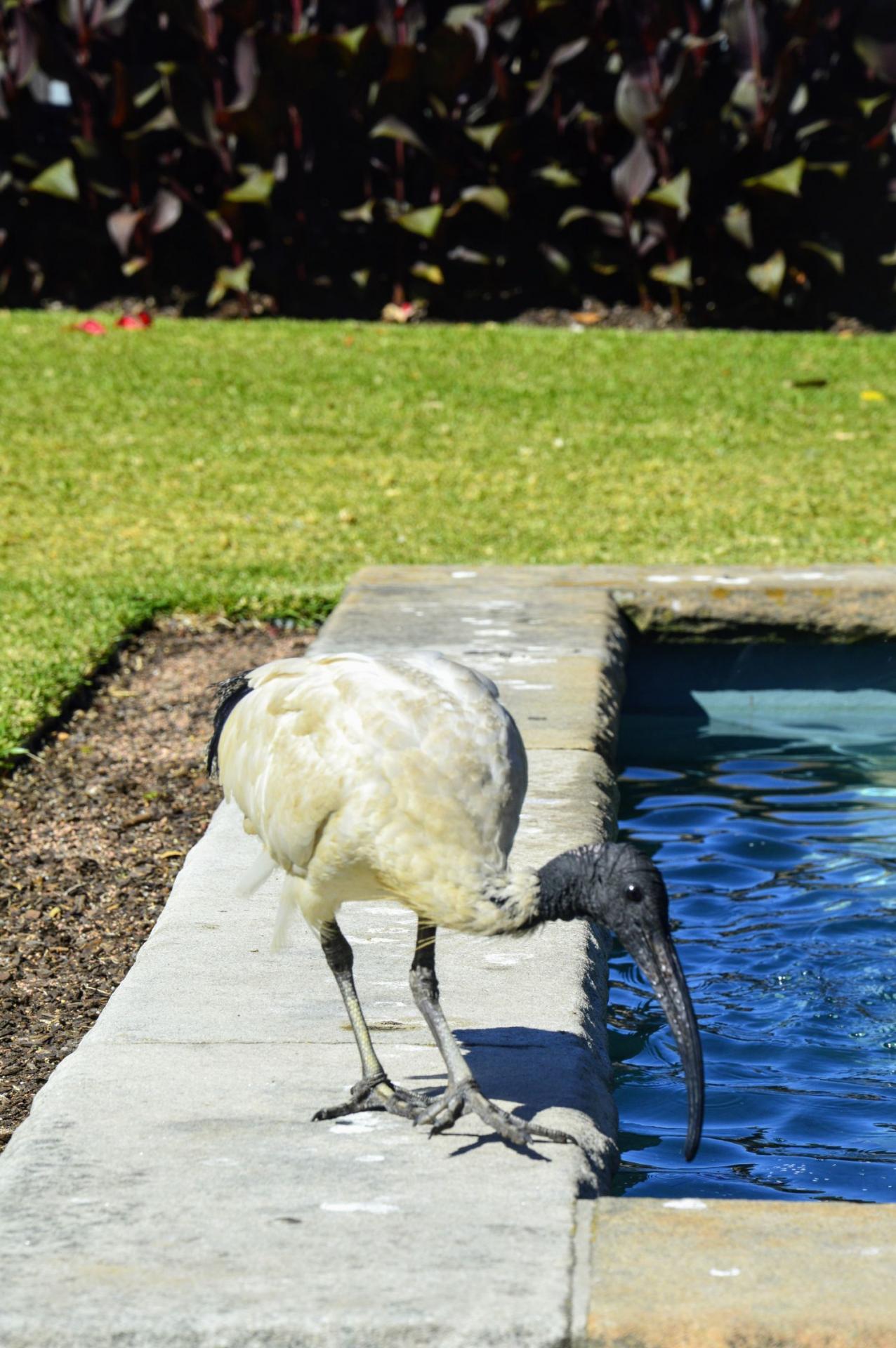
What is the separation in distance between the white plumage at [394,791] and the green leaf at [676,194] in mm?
9419

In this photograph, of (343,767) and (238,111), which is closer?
(343,767)

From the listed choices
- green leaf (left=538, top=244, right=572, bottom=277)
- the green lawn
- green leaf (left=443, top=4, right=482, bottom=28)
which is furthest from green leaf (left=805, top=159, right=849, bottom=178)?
green leaf (left=443, top=4, right=482, bottom=28)

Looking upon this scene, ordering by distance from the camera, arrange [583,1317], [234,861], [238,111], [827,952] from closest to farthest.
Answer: [583,1317], [234,861], [827,952], [238,111]

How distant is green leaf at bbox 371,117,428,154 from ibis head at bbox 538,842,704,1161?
33.4 feet

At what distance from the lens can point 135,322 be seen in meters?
12.6

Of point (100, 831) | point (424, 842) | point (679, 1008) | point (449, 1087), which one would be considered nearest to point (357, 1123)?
point (449, 1087)

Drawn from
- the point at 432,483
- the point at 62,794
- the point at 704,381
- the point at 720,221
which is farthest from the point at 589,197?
the point at 62,794

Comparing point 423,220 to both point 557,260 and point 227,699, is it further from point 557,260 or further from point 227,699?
point 227,699

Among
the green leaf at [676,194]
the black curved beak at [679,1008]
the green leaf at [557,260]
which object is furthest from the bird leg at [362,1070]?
the green leaf at [557,260]

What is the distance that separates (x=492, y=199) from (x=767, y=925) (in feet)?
28.6

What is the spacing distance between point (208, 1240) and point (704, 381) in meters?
9.44

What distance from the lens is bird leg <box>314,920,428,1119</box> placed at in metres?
3.09

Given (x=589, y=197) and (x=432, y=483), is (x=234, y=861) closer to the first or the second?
(x=432, y=483)

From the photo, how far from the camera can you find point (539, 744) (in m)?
5.09
